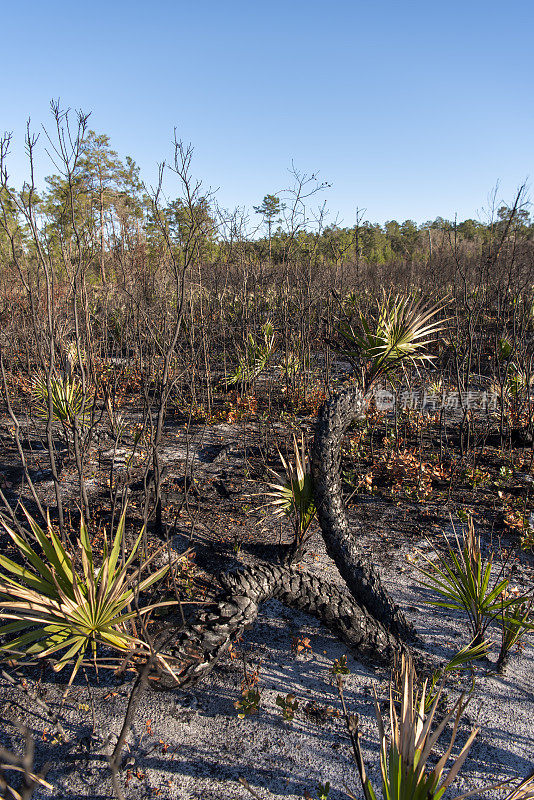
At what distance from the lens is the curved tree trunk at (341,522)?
305 centimetres

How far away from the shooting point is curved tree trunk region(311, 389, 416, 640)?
305 cm

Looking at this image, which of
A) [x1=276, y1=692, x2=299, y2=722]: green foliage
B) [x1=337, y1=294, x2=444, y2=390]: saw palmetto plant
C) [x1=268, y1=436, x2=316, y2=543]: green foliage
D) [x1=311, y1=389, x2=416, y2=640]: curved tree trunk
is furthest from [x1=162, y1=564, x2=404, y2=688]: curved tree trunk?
[x1=337, y1=294, x2=444, y2=390]: saw palmetto plant

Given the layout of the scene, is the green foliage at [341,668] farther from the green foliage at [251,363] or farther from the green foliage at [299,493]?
the green foliage at [251,363]

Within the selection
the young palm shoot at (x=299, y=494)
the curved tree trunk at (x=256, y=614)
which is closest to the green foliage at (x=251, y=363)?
the young palm shoot at (x=299, y=494)

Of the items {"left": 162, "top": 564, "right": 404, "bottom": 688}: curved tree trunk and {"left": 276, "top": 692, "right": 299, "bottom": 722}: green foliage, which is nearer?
{"left": 276, "top": 692, "right": 299, "bottom": 722}: green foliage

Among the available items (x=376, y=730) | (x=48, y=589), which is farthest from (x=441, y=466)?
(x=48, y=589)

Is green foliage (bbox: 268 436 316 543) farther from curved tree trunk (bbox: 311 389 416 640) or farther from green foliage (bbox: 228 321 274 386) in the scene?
green foliage (bbox: 228 321 274 386)

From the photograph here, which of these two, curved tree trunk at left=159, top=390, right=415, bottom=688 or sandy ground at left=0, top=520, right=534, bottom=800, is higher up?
curved tree trunk at left=159, top=390, right=415, bottom=688

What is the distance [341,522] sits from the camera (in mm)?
3254

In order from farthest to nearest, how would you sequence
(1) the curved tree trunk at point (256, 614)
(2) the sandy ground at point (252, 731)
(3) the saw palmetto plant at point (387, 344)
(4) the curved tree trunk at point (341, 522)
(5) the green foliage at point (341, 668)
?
(3) the saw palmetto plant at point (387, 344), (4) the curved tree trunk at point (341, 522), (5) the green foliage at point (341, 668), (1) the curved tree trunk at point (256, 614), (2) the sandy ground at point (252, 731)

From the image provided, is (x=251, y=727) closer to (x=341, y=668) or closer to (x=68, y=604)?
(x=341, y=668)

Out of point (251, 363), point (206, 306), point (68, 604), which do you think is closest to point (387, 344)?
point (68, 604)

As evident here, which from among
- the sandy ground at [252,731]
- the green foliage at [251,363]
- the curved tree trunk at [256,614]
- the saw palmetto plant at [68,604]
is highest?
the green foliage at [251,363]

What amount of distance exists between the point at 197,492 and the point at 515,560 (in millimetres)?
3056
